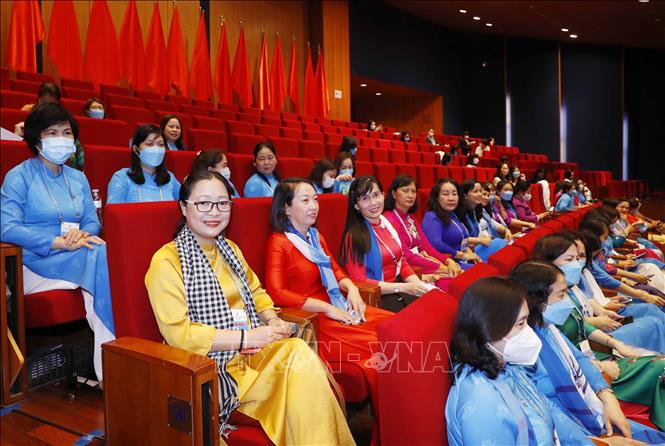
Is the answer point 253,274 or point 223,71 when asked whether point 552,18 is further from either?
point 253,274

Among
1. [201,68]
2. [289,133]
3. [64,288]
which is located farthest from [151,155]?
[201,68]

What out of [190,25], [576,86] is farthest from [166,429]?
[576,86]

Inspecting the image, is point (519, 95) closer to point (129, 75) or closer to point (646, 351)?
point (129, 75)

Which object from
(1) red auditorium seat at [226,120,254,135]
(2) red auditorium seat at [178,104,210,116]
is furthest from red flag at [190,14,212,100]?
(1) red auditorium seat at [226,120,254,135]

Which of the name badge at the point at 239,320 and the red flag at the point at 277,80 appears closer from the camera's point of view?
the name badge at the point at 239,320

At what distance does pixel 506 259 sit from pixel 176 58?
172 inches

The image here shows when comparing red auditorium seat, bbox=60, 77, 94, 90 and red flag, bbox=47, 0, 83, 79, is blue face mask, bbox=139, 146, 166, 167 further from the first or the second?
red flag, bbox=47, 0, 83, 79

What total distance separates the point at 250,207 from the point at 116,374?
1.73ft

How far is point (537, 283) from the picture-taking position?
100cm

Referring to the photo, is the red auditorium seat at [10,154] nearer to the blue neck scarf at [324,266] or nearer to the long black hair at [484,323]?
the blue neck scarf at [324,266]

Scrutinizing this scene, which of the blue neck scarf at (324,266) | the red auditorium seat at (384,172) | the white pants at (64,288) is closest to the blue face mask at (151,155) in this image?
the white pants at (64,288)

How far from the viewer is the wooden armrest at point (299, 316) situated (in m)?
1.03

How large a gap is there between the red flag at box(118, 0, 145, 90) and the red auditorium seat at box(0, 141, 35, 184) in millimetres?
3214

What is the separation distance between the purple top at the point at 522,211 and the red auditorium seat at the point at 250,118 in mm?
2169
